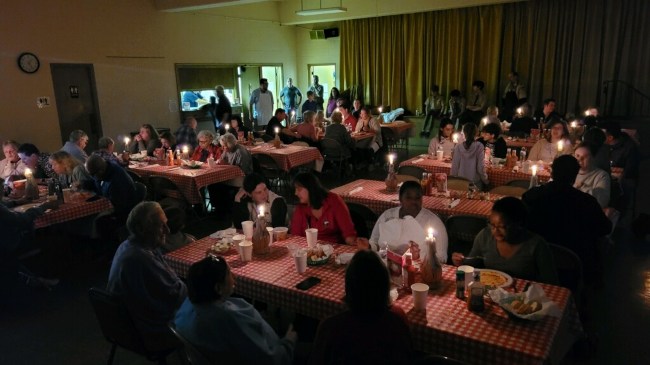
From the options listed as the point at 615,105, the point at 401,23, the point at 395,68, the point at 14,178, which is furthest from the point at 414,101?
the point at 14,178

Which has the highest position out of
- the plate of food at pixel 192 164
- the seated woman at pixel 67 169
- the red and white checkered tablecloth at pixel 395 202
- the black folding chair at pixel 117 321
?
the seated woman at pixel 67 169

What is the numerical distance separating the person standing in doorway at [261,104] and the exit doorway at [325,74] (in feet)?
8.55

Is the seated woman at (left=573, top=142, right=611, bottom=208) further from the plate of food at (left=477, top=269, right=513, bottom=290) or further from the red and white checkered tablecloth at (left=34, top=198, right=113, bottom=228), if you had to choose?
the red and white checkered tablecloth at (left=34, top=198, right=113, bottom=228)

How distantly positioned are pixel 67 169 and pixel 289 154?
3072 mm

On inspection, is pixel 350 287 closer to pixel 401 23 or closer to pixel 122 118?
pixel 122 118

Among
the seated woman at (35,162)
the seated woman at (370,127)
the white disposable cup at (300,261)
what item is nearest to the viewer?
the white disposable cup at (300,261)

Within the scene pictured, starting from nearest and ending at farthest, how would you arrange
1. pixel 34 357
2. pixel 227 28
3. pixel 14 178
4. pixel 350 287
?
pixel 350 287 < pixel 34 357 < pixel 14 178 < pixel 227 28

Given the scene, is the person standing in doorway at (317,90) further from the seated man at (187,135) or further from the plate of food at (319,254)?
the plate of food at (319,254)

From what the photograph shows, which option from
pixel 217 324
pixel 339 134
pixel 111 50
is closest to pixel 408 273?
pixel 217 324

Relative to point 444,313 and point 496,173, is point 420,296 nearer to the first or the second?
point 444,313

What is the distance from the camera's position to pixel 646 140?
958 centimetres

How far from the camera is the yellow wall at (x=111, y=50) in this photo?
318 inches

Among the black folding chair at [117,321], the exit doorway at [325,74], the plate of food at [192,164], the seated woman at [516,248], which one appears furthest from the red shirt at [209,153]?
the exit doorway at [325,74]

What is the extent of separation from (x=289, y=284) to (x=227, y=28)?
10.5 m
